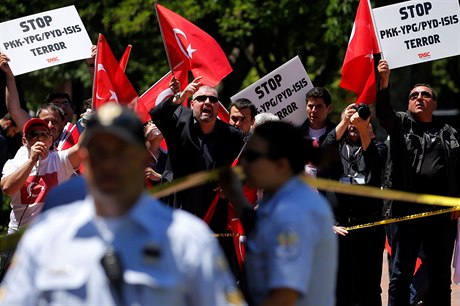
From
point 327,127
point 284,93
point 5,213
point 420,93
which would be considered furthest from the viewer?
point 5,213

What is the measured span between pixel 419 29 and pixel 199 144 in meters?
2.74

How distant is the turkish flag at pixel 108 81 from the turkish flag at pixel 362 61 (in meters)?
1.90

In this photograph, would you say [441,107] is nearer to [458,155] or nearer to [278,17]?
[278,17]

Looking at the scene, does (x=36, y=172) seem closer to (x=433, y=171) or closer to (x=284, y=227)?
(x=433, y=171)

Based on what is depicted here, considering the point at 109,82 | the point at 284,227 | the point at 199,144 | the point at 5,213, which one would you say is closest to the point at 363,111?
the point at 199,144

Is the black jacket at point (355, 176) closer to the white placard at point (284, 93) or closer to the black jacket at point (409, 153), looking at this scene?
the black jacket at point (409, 153)

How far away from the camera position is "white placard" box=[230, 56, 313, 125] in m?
10.8

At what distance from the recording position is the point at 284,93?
428 inches

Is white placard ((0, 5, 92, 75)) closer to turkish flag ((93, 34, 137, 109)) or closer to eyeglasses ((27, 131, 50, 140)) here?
turkish flag ((93, 34, 137, 109))

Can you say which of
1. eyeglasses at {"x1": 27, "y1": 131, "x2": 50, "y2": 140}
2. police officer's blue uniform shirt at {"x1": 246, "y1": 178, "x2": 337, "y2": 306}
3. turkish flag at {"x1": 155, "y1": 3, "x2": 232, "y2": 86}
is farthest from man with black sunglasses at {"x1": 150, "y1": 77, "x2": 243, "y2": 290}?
police officer's blue uniform shirt at {"x1": 246, "y1": 178, "x2": 337, "y2": 306}

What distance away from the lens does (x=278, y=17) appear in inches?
827

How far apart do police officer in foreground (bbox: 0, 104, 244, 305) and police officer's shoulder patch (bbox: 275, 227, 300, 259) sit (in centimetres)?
54

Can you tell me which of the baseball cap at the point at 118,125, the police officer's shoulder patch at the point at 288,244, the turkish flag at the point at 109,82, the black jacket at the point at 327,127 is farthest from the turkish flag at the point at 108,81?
the baseball cap at the point at 118,125

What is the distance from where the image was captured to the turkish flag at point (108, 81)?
10023 millimetres
